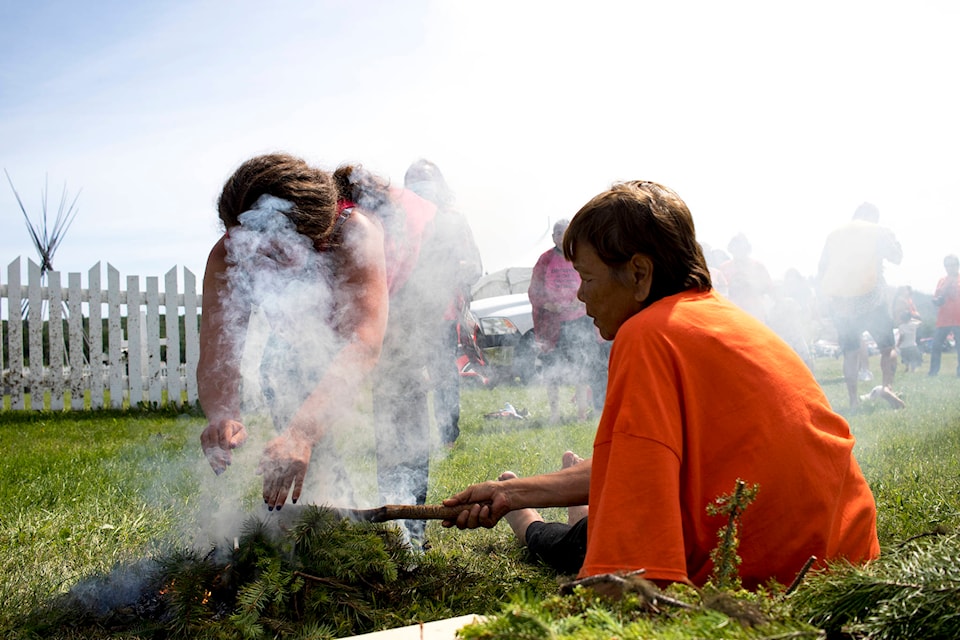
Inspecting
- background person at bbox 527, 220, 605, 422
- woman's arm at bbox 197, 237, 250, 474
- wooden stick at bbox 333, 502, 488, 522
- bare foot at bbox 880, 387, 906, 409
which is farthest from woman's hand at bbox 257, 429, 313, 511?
bare foot at bbox 880, 387, 906, 409

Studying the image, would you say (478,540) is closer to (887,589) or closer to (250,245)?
(250,245)

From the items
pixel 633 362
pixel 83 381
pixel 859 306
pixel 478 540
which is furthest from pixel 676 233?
pixel 83 381

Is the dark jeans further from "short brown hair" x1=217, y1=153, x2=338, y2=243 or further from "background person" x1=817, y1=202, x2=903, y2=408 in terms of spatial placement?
"short brown hair" x1=217, y1=153, x2=338, y2=243

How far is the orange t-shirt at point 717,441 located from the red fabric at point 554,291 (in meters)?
5.19

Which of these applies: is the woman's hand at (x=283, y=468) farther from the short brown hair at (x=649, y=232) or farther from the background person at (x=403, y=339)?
the short brown hair at (x=649, y=232)

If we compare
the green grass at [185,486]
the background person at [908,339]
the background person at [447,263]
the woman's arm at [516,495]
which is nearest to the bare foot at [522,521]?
the green grass at [185,486]

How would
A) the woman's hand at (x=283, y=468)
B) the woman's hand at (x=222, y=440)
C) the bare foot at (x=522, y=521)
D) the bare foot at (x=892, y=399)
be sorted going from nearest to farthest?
1. the woman's hand at (x=283, y=468)
2. the woman's hand at (x=222, y=440)
3. the bare foot at (x=522, y=521)
4. the bare foot at (x=892, y=399)

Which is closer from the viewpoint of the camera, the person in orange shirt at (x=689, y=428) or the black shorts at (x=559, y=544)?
the person in orange shirt at (x=689, y=428)

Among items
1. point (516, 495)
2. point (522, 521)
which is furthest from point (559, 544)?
point (516, 495)

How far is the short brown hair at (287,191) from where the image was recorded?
2.72 m

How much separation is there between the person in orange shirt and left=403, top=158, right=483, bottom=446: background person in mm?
1834

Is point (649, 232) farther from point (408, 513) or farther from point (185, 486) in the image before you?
point (185, 486)

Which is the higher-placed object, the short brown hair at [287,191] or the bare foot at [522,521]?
the short brown hair at [287,191]

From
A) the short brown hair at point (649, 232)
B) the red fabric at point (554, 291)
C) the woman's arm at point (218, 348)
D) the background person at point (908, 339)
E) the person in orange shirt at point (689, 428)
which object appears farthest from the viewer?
the background person at point (908, 339)
